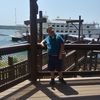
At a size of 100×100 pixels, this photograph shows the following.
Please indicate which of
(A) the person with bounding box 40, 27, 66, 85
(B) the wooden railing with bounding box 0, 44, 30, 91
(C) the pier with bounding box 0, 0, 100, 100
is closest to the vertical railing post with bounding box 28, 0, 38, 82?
(C) the pier with bounding box 0, 0, 100, 100

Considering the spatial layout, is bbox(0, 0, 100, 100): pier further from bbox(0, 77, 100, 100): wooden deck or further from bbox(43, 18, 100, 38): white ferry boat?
bbox(43, 18, 100, 38): white ferry boat

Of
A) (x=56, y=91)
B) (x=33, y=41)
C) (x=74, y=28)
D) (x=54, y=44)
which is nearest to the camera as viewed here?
(x=56, y=91)

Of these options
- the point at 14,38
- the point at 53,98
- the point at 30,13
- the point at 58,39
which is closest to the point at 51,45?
the point at 58,39

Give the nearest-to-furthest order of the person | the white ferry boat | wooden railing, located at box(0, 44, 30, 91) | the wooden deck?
the wooden deck, wooden railing, located at box(0, 44, 30, 91), the person, the white ferry boat

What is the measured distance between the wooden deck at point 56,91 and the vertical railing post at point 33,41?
283 millimetres

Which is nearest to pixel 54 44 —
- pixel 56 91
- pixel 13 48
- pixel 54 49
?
pixel 54 49

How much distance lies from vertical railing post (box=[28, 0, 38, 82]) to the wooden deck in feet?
0.93

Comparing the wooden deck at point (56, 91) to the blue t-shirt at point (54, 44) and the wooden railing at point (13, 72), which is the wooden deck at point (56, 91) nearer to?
the wooden railing at point (13, 72)

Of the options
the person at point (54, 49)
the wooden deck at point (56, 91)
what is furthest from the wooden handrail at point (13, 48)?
the wooden deck at point (56, 91)

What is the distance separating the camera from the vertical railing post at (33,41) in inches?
333

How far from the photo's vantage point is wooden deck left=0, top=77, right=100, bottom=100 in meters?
7.26

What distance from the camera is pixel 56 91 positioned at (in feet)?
25.6

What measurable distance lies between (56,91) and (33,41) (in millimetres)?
1421

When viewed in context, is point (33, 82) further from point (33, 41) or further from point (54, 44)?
point (54, 44)
